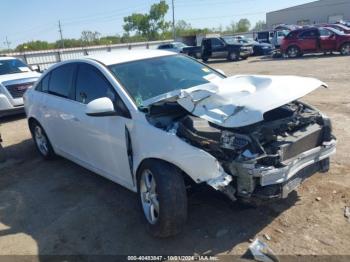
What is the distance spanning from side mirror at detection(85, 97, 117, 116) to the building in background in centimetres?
6001

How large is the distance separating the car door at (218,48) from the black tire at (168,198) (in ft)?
72.2

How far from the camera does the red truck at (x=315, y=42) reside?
2050 centimetres

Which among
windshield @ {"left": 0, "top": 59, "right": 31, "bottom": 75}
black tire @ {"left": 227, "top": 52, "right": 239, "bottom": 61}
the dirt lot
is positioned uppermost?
windshield @ {"left": 0, "top": 59, "right": 31, "bottom": 75}

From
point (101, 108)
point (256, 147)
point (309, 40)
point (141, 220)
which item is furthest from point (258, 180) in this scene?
point (309, 40)

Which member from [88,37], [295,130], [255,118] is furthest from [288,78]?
[88,37]

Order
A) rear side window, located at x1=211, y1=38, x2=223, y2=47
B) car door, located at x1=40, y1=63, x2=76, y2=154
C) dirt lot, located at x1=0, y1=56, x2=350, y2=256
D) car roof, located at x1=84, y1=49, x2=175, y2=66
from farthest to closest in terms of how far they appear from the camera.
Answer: rear side window, located at x1=211, y1=38, x2=223, y2=47, car door, located at x1=40, y1=63, x2=76, y2=154, car roof, located at x1=84, y1=49, x2=175, y2=66, dirt lot, located at x1=0, y1=56, x2=350, y2=256

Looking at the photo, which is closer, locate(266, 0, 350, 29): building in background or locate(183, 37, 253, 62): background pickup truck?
locate(183, 37, 253, 62): background pickup truck

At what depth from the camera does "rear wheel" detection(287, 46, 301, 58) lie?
22062 mm

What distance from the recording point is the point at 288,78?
3992 mm

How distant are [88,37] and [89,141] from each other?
227 feet

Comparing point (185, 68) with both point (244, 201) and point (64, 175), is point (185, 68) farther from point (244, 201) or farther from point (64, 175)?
point (64, 175)

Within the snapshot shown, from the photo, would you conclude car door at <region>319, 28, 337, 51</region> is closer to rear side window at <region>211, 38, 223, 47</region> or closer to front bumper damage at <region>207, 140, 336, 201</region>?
rear side window at <region>211, 38, 223, 47</region>

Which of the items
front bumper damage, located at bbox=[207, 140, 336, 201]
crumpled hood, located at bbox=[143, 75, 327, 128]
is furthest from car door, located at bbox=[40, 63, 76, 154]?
front bumper damage, located at bbox=[207, 140, 336, 201]

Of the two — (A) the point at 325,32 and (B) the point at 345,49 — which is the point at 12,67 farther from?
(B) the point at 345,49
